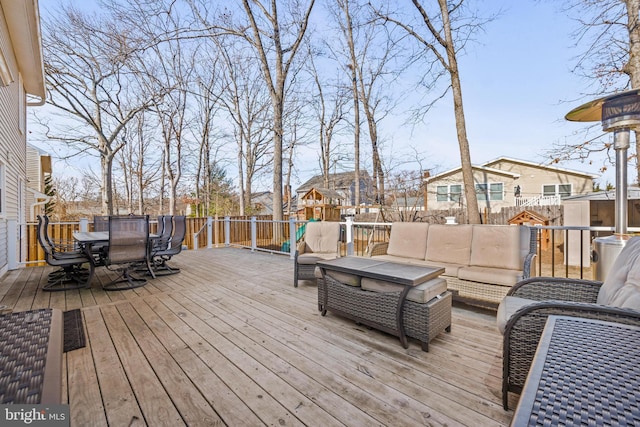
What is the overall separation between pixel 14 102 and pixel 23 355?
8.14 metres

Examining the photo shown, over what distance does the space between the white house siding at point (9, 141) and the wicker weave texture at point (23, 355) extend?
17.3 ft

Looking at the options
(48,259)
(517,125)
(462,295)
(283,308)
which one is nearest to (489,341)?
(462,295)

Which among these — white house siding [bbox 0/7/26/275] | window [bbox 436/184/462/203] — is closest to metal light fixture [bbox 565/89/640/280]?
white house siding [bbox 0/7/26/275]

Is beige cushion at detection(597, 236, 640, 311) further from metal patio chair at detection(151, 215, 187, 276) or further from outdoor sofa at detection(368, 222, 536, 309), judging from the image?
metal patio chair at detection(151, 215, 187, 276)

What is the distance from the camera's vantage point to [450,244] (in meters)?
3.70

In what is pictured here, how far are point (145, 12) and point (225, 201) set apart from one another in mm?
13696

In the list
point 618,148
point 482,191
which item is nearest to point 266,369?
point 618,148

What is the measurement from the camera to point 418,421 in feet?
5.00

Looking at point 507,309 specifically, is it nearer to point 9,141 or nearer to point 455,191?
point 9,141

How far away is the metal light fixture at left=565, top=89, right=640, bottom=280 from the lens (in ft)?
8.85

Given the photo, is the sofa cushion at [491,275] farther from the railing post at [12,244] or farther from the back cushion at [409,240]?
the railing post at [12,244]

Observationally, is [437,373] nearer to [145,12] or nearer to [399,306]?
[399,306]

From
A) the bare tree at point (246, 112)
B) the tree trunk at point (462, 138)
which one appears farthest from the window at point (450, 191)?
the bare tree at point (246, 112)

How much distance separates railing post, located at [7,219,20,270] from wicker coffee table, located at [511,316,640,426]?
25.9 feet
